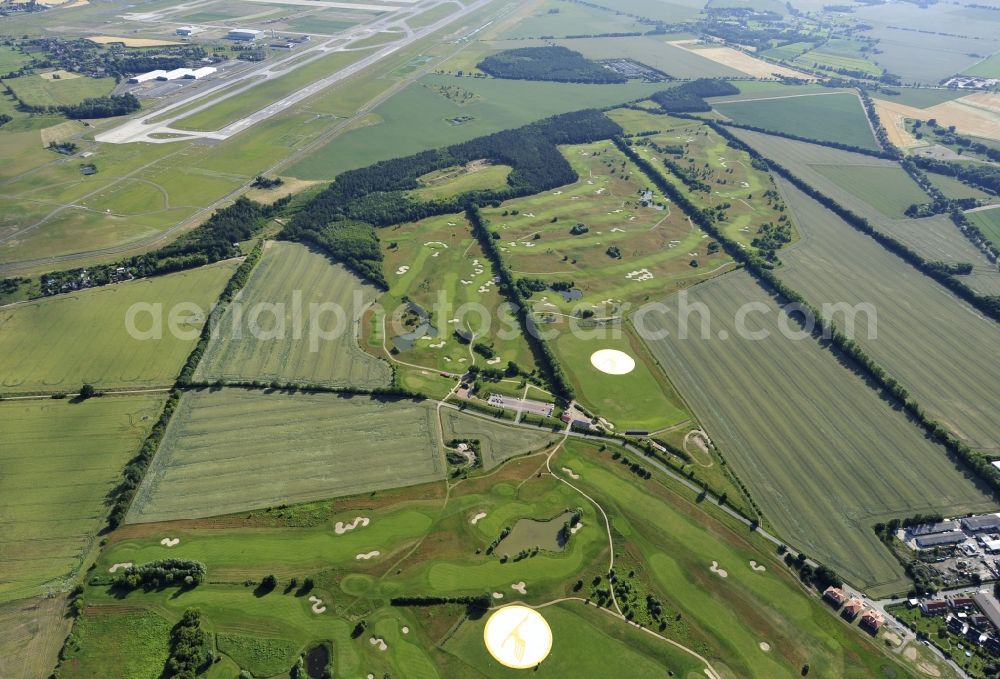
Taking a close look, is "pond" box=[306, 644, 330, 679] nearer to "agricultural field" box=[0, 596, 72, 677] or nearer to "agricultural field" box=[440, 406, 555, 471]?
"agricultural field" box=[0, 596, 72, 677]

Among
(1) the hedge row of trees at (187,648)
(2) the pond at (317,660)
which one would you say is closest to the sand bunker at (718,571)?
(2) the pond at (317,660)

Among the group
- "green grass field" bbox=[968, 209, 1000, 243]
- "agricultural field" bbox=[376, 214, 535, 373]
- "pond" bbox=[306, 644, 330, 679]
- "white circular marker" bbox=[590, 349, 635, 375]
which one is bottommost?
"pond" bbox=[306, 644, 330, 679]

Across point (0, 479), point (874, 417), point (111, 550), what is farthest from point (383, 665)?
point (874, 417)

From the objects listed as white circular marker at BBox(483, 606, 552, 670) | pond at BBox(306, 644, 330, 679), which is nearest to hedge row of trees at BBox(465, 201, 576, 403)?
white circular marker at BBox(483, 606, 552, 670)

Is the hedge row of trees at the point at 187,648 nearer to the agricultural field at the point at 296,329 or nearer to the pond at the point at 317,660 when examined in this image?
the pond at the point at 317,660

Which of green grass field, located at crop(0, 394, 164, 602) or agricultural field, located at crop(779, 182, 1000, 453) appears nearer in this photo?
green grass field, located at crop(0, 394, 164, 602)

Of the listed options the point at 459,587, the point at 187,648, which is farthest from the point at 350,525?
the point at 187,648
